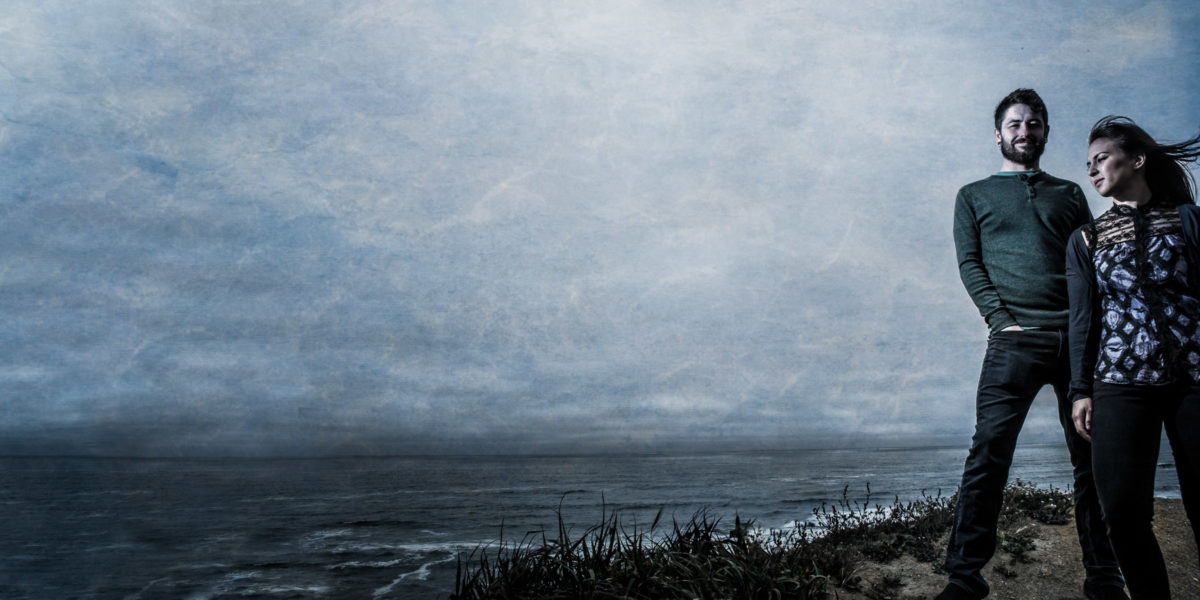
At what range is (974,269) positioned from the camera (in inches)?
114

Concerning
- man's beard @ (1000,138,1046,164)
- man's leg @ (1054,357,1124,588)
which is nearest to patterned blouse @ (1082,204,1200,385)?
man's leg @ (1054,357,1124,588)

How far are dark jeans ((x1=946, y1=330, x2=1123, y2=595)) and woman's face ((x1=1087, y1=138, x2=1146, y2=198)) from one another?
0.60 meters

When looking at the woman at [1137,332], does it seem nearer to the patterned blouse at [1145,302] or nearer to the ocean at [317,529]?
the patterned blouse at [1145,302]

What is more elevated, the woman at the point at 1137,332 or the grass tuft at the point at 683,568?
the woman at the point at 1137,332

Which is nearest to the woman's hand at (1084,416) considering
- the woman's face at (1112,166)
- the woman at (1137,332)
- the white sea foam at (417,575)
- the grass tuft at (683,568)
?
the woman at (1137,332)

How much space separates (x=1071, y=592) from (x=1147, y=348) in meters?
2.17

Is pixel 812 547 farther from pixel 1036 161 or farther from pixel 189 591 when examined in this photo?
pixel 189 591

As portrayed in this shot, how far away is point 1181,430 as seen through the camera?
201 centimetres

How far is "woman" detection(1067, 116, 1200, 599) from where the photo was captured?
2061 millimetres

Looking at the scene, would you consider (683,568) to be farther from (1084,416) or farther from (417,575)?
(417,575)

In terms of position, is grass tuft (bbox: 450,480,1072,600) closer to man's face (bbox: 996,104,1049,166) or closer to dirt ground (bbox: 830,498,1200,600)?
dirt ground (bbox: 830,498,1200,600)

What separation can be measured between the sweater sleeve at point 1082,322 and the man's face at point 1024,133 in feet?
2.14

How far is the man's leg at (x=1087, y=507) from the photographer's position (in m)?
2.70

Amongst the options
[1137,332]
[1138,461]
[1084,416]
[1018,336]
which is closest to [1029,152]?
[1018,336]
